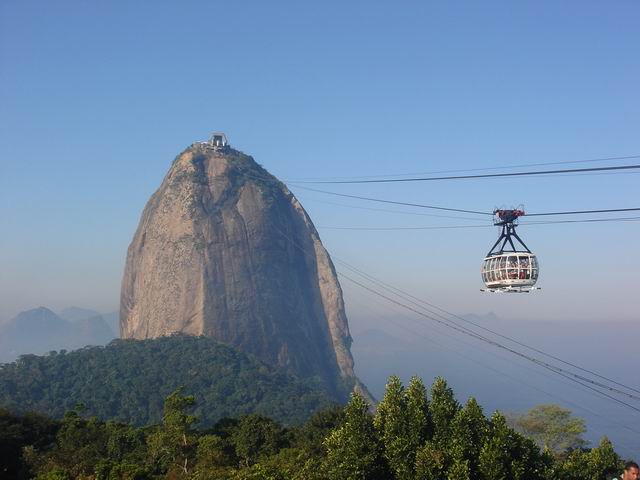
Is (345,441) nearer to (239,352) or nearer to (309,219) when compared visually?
(239,352)

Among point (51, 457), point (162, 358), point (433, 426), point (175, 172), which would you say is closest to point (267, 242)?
point (175, 172)

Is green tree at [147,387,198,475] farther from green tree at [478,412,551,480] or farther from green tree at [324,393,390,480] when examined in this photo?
green tree at [478,412,551,480]

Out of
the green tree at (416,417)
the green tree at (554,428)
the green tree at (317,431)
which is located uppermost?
the green tree at (416,417)

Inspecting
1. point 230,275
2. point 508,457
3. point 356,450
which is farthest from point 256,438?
point 230,275

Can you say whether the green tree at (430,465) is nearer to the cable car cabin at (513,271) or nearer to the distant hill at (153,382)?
the cable car cabin at (513,271)

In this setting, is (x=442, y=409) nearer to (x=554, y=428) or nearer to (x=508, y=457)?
(x=508, y=457)

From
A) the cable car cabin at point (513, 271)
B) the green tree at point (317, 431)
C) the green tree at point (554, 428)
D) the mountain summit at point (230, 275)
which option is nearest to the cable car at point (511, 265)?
the cable car cabin at point (513, 271)
